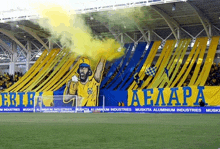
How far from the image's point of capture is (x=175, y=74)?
35.3 m

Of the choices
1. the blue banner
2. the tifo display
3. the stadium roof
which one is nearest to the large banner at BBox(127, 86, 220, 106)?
the tifo display

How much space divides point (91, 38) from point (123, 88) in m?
8.14

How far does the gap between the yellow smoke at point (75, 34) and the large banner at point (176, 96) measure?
7.86m

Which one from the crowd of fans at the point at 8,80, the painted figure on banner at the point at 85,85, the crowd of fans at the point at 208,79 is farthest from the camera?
the crowd of fans at the point at 8,80

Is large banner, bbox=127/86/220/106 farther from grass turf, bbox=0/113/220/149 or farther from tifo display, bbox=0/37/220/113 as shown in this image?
grass turf, bbox=0/113/220/149

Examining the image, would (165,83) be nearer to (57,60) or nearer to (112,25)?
(112,25)

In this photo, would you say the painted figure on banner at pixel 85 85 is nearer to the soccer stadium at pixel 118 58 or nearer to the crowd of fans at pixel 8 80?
the soccer stadium at pixel 118 58

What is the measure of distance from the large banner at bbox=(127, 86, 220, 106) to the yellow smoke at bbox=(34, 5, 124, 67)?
7862mm

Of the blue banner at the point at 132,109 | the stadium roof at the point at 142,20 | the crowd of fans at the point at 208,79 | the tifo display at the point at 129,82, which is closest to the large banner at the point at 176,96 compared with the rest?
the tifo display at the point at 129,82

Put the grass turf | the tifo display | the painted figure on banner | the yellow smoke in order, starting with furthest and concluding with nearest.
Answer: the painted figure on banner → the yellow smoke → the tifo display → the grass turf

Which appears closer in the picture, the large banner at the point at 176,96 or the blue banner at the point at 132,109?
the blue banner at the point at 132,109

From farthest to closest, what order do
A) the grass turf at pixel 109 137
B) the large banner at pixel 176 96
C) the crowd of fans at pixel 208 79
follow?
the crowd of fans at pixel 208 79, the large banner at pixel 176 96, the grass turf at pixel 109 137

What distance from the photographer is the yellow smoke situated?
113 feet

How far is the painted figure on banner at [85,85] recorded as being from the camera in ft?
117
